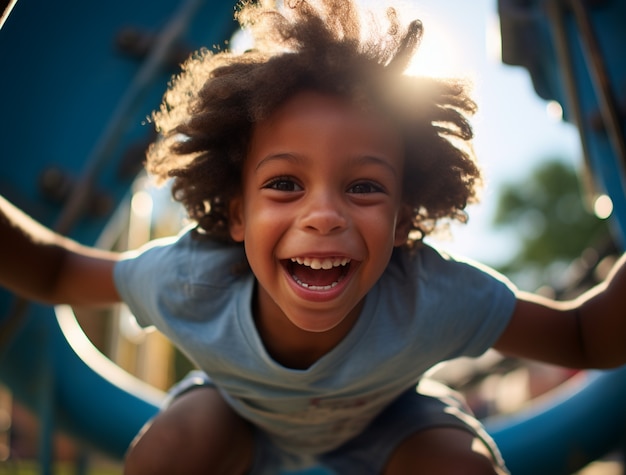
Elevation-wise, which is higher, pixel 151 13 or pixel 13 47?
pixel 151 13

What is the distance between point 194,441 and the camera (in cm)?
104

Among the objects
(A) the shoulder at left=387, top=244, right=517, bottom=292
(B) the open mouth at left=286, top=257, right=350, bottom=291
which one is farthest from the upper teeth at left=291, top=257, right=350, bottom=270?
(A) the shoulder at left=387, top=244, right=517, bottom=292

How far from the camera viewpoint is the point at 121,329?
401cm

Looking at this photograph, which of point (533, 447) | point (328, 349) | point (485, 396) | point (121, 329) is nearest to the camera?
point (328, 349)

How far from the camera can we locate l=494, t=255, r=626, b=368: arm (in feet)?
3.27

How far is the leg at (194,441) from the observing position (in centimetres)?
101

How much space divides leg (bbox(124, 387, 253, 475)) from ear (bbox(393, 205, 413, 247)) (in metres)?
0.39

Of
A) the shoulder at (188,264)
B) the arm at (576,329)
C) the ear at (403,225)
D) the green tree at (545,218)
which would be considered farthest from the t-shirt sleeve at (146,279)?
the green tree at (545,218)

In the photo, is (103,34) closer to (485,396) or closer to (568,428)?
(568,428)

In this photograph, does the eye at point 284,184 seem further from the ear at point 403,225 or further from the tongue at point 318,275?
the ear at point 403,225

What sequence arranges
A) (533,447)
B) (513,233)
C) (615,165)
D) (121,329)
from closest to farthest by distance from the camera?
1. (615,165)
2. (533,447)
3. (121,329)
4. (513,233)

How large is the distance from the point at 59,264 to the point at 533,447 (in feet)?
3.73

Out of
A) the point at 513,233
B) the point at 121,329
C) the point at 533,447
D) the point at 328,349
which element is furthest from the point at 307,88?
the point at 513,233

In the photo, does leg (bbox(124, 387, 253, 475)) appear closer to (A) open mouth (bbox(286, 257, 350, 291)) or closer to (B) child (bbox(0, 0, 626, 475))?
(B) child (bbox(0, 0, 626, 475))
